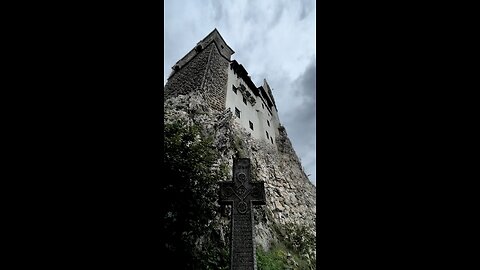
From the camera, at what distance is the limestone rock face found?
1205 centimetres

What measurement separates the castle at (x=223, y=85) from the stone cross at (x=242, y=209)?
985 cm

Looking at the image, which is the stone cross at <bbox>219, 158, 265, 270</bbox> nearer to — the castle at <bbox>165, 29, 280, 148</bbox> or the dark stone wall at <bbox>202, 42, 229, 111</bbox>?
the dark stone wall at <bbox>202, 42, 229, 111</bbox>

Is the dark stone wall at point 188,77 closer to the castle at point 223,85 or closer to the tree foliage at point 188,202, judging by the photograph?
the castle at point 223,85

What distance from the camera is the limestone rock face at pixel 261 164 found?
1205cm

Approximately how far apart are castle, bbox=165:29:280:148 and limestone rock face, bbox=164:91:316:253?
3.48 ft

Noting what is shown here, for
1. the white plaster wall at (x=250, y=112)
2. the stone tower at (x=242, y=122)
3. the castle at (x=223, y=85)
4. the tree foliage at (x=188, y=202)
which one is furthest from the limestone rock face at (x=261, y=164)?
the tree foliage at (x=188, y=202)

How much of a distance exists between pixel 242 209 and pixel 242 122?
39.1 ft

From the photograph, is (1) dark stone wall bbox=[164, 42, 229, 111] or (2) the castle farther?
(2) the castle

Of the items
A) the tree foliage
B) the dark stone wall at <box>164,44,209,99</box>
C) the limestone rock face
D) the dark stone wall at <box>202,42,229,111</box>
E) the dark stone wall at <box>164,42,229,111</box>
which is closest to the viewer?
the tree foliage

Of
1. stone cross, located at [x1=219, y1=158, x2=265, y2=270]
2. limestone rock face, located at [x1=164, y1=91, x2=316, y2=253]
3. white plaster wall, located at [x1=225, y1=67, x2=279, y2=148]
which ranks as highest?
white plaster wall, located at [x1=225, y1=67, x2=279, y2=148]

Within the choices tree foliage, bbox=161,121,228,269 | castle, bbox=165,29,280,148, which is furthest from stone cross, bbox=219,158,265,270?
castle, bbox=165,29,280,148

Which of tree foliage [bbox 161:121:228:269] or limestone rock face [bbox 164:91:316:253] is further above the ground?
limestone rock face [bbox 164:91:316:253]
